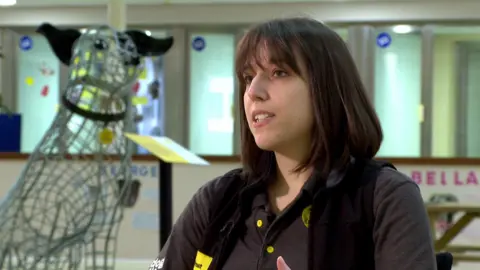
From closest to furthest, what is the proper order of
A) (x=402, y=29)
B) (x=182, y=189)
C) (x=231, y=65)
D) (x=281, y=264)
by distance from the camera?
1. (x=281, y=264)
2. (x=182, y=189)
3. (x=402, y=29)
4. (x=231, y=65)

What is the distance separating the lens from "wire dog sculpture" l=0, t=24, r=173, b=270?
1.69 meters

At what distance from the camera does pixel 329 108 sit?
89 cm

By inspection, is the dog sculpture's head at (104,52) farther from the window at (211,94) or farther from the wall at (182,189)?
the window at (211,94)

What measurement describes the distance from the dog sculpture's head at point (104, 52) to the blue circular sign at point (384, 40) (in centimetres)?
454

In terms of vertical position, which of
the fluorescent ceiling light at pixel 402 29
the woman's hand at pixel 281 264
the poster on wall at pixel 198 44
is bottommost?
the woman's hand at pixel 281 264

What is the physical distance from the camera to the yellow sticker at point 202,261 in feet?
3.08

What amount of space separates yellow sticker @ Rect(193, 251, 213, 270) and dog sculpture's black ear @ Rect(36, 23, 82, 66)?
1.08m

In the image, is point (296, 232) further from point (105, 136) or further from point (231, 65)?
point (231, 65)

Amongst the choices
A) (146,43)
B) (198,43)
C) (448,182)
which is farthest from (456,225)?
(198,43)

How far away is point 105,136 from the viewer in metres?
1.75

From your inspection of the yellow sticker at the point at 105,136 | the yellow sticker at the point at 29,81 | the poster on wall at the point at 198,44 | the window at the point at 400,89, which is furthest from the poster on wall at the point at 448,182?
the yellow sticker at the point at 29,81

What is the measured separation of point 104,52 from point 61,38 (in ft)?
0.56

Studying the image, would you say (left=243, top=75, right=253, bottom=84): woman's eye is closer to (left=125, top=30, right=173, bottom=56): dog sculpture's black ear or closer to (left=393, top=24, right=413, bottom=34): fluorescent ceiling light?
(left=125, top=30, right=173, bottom=56): dog sculpture's black ear

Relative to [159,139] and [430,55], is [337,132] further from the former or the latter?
[430,55]
